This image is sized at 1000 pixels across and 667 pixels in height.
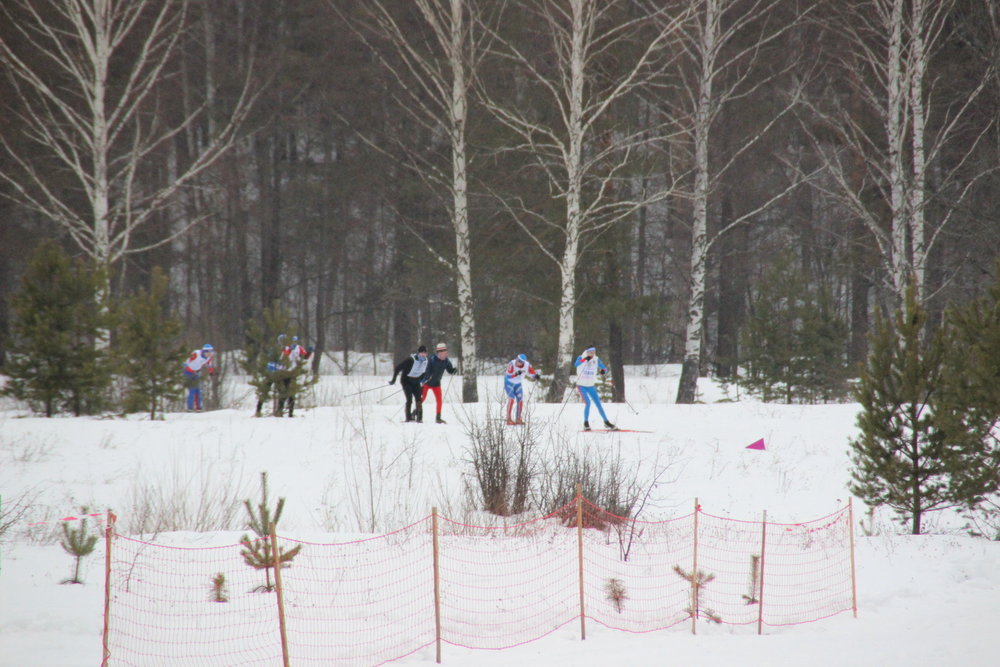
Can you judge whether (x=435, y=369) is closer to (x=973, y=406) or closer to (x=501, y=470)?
(x=501, y=470)

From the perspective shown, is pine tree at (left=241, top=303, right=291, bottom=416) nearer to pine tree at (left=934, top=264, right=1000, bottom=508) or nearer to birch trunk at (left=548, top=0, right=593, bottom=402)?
birch trunk at (left=548, top=0, right=593, bottom=402)

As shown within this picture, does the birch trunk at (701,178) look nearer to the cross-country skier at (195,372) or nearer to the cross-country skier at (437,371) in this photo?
the cross-country skier at (437,371)

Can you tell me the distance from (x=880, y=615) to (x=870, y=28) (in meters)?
14.3

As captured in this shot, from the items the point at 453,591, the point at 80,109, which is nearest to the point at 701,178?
the point at 453,591

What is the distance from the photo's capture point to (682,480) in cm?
1266

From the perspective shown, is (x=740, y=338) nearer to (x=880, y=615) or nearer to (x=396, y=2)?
(x=396, y=2)

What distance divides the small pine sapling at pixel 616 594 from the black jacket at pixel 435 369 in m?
7.74

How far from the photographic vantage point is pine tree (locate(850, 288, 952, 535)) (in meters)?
9.77

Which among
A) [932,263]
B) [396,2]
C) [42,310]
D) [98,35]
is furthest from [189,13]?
[932,263]

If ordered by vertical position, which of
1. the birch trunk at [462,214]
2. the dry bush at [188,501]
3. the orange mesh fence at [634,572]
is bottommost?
the orange mesh fence at [634,572]

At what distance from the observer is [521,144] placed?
19.4 metres

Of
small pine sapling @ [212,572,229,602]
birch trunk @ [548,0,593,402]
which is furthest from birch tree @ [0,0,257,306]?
small pine sapling @ [212,572,229,602]

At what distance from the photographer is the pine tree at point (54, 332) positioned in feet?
44.4

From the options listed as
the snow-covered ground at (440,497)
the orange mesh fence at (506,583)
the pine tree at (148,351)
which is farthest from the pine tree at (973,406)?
the pine tree at (148,351)
